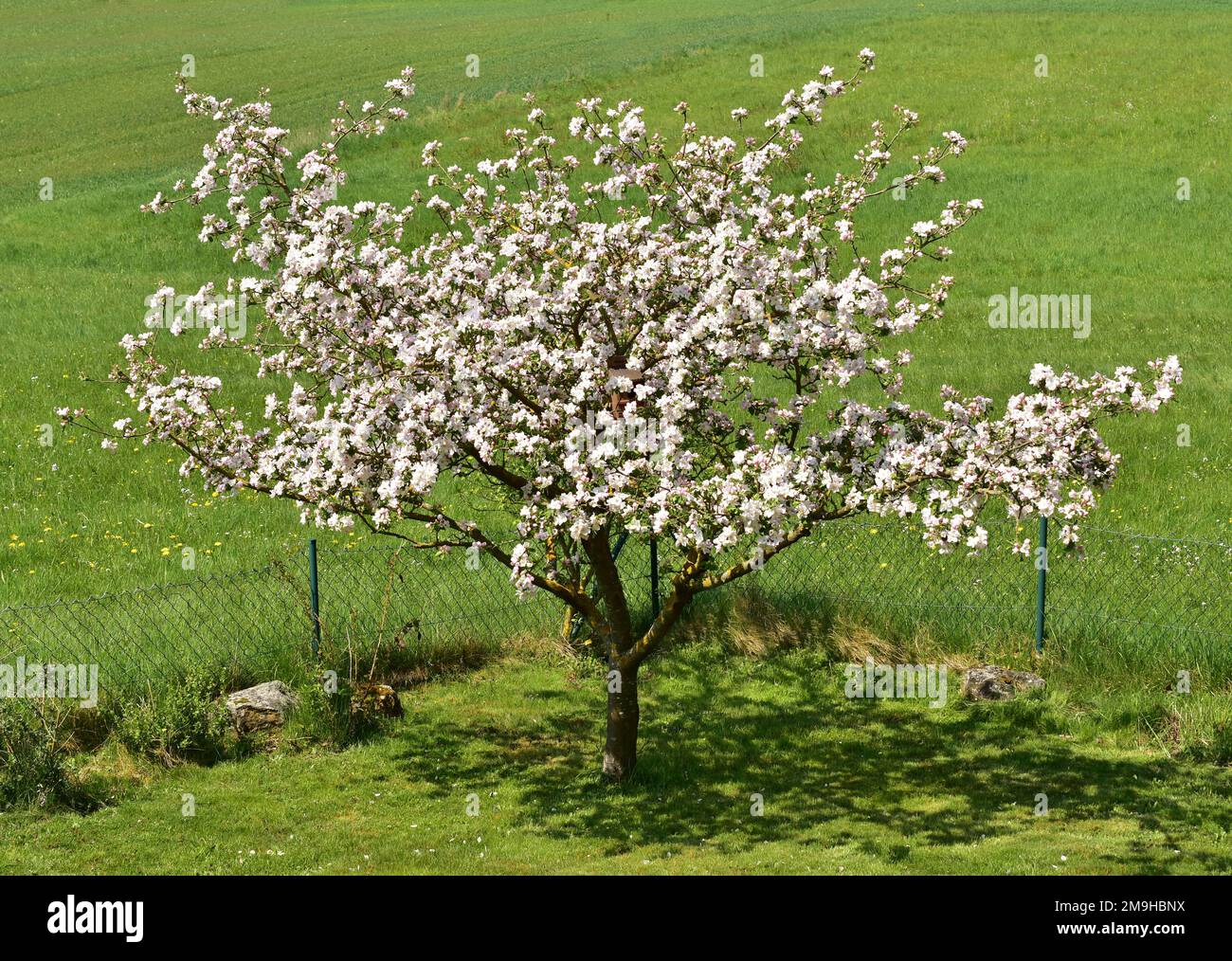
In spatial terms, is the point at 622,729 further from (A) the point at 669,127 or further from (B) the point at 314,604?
(A) the point at 669,127

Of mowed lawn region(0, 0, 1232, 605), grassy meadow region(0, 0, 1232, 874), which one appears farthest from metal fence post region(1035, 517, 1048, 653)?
mowed lawn region(0, 0, 1232, 605)

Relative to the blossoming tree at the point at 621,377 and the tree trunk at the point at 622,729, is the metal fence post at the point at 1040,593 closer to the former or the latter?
the blossoming tree at the point at 621,377

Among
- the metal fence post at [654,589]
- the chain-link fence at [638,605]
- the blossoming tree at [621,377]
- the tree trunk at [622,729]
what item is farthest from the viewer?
the metal fence post at [654,589]

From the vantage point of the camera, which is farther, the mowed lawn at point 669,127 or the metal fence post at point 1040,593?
the mowed lawn at point 669,127

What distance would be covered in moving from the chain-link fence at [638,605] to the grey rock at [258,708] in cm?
61

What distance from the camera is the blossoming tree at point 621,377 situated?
42.9ft

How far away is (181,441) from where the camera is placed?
574 inches

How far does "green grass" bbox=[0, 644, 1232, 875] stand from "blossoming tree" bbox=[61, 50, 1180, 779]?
130 cm

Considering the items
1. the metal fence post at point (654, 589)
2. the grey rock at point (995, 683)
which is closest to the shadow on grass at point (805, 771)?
the grey rock at point (995, 683)

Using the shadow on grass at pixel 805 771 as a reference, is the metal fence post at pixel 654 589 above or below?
above

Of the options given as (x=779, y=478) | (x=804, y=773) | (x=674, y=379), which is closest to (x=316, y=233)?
(x=674, y=379)

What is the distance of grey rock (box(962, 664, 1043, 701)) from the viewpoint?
1781 centimetres

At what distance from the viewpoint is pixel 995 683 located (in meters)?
17.8

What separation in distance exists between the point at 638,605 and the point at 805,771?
4.52 meters
